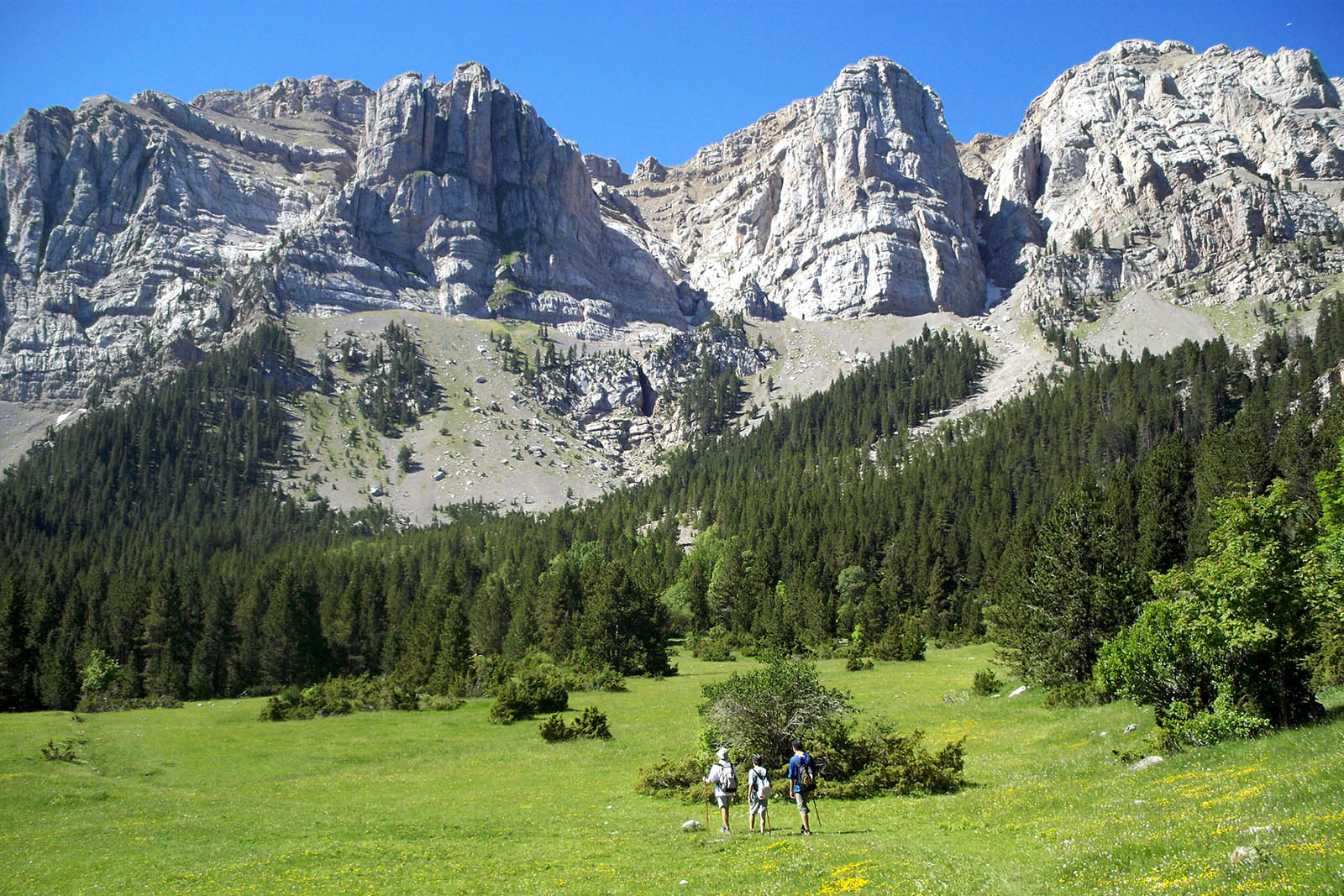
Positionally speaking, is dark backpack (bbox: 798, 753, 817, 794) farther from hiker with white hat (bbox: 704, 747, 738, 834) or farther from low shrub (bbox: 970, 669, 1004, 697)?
low shrub (bbox: 970, 669, 1004, 697)

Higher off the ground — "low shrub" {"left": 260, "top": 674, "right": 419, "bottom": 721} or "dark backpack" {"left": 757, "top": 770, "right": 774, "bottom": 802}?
"dark backpack" {"left": 757, "top": 770, "right": 774, "bottom": 802}

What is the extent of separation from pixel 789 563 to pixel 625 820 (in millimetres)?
91540

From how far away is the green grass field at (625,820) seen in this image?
14477mm

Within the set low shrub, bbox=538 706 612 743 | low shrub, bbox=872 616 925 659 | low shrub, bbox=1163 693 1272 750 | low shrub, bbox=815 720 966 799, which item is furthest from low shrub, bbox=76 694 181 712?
low shrub, bbox=1163 693 1272 750

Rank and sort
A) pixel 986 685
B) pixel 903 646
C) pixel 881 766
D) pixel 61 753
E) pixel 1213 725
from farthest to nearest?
pixel 903 646 < pixel 986 685 < pixel 61 753 < pixel 881 766 < pixel 1213 725

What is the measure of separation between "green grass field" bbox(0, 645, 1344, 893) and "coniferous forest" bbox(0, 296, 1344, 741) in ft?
21.4

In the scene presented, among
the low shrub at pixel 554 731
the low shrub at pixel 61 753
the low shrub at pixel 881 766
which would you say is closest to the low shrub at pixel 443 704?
the low shrub at pixel 554 731

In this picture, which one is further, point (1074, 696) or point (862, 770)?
point (1074, 696)

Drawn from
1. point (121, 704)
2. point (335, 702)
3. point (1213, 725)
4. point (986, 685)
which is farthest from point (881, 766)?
point (121, 704)

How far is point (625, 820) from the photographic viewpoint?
25766 millimetres

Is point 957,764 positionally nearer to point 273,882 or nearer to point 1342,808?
point 1342,808

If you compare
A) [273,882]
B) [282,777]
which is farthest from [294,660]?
[273,882]

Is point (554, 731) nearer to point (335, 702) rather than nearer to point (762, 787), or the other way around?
point (335, 702)

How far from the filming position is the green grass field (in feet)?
47.5
